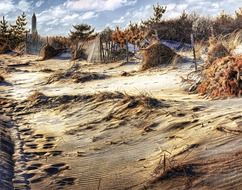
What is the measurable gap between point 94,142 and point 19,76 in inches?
492

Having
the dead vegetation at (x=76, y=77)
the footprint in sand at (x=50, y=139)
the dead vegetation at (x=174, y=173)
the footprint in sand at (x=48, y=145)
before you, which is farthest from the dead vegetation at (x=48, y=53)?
the dead vegetation at (x=174, y=173)

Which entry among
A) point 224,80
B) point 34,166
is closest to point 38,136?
point 34,166

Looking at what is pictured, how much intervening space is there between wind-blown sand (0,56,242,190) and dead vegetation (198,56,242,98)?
0.33m

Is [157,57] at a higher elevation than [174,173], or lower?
higher

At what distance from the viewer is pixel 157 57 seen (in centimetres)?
1919

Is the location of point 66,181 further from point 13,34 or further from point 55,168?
point 13,34

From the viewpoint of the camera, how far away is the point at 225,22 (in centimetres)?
3052

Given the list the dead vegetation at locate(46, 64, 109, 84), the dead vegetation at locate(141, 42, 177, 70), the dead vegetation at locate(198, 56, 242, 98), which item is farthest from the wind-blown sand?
the dead vegetation at locate(141, 42, 177, 70)

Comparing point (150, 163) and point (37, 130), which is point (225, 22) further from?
point (150, 163)

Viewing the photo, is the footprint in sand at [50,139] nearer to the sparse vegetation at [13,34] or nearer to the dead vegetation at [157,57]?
the dead vegetation at [157,57]

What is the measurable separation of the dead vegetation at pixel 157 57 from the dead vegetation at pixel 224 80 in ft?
20.9

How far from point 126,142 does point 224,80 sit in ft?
11.5

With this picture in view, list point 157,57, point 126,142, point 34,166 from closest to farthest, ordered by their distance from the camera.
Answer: point 34,166
point 126,142
point 157,57

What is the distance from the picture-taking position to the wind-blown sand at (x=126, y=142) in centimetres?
667
